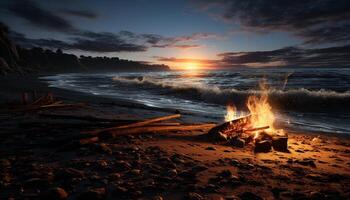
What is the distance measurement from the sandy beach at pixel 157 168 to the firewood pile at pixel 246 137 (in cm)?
23

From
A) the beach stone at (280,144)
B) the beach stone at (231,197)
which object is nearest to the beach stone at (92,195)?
the beach stone at (231,197)

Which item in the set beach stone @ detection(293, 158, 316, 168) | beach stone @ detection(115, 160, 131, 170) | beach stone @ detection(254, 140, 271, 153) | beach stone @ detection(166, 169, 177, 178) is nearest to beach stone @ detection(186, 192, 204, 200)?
beach stone @ detection(166, 169, 177, 178)

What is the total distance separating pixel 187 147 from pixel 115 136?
2000mm

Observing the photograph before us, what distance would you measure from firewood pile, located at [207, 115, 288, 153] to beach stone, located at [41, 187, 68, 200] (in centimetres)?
483

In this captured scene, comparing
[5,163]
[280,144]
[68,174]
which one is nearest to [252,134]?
[280,144]

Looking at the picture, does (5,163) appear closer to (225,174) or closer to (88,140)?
(88,140)

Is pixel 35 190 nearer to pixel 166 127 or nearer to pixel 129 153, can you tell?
pixel 129 153

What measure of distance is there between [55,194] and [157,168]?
1.94m

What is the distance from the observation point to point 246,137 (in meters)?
7.86

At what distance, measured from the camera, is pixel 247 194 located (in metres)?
4.09

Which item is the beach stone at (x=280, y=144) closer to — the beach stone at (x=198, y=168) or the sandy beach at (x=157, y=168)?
the sandy beach at (x=157, y=168)

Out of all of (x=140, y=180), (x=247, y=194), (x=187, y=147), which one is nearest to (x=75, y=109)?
(x=187, y=147)

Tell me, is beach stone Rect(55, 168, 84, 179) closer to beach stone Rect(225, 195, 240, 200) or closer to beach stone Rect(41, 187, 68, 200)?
beach stone Rect(41, 187, 68, 200)

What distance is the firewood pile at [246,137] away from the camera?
6957mm
